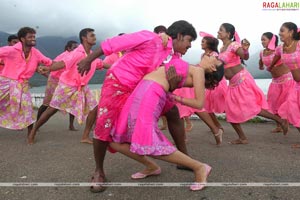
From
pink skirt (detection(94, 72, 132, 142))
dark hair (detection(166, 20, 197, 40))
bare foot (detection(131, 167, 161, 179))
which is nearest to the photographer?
pink skirt (detection(94, 72, 132, 142))

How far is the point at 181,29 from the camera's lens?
10.4 feet

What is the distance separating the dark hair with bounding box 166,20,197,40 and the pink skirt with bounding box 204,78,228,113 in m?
2.51

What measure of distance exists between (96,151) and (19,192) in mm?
774

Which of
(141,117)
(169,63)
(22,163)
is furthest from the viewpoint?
(22,163)

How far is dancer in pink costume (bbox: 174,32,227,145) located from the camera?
4.77m

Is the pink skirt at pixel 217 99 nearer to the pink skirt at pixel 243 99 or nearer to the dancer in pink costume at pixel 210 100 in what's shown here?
the dancer in pink costume at pixel 210 100

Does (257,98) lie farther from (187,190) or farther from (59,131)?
(59,131)

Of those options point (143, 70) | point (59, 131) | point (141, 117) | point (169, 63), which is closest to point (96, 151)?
point (141, 117)

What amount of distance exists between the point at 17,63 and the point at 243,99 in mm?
3496

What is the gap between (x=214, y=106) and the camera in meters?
5.59

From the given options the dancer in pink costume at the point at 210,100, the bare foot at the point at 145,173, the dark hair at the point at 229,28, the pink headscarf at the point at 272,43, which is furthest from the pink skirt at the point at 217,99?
the bare foot at the point at 145,173

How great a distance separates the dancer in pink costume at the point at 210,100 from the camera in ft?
15.6

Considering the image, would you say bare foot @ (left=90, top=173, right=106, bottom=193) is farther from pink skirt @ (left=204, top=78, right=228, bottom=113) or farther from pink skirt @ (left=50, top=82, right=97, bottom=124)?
pink skirt @ (left=204, top=78, right=228, bottom=113)

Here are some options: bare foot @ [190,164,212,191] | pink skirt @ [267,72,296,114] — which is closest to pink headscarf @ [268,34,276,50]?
pink skirt @ [267,72,296,114]
